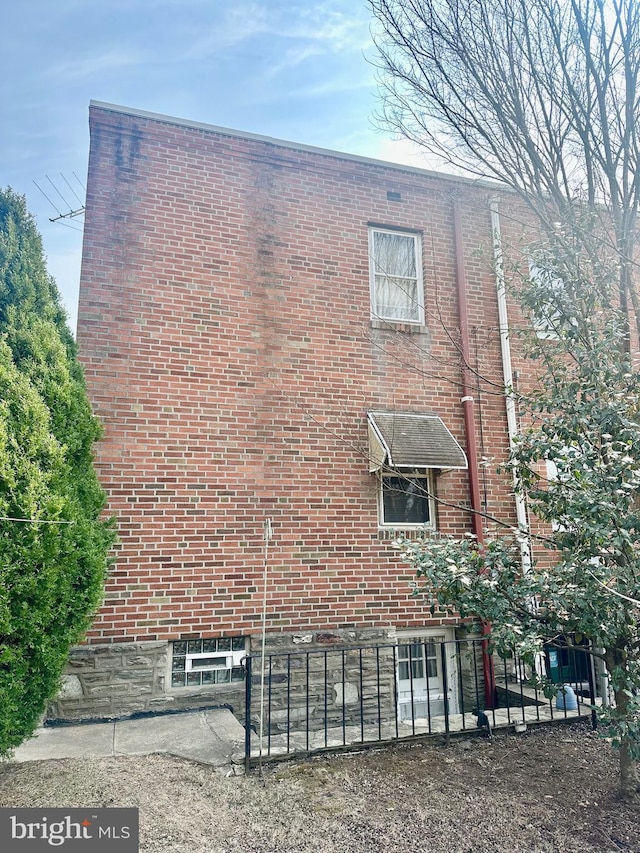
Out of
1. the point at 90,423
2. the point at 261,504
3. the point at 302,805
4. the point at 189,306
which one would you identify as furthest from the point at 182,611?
the point at 189,306

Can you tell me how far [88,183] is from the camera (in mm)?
6012

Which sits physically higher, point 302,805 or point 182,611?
point 182,611

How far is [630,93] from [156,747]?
21.1ft

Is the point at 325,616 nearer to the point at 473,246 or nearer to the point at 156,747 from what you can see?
the point at 156,747

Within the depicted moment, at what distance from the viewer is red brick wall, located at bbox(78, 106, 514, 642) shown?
5621 millimetres

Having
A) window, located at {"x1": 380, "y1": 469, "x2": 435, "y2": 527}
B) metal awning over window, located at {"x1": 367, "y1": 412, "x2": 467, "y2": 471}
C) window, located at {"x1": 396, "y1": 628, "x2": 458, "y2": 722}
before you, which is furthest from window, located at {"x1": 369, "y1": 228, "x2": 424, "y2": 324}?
window, located at {"x1": 396, "y1": 628, "x2": 458, "y2": 722}

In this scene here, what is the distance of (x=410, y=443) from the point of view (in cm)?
621

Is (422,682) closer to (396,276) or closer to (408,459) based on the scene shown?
(408,459)

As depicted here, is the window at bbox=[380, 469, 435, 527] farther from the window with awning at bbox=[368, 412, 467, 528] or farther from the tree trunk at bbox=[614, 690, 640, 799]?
the tree trunk at bbox=[614, 690, 640, 799]

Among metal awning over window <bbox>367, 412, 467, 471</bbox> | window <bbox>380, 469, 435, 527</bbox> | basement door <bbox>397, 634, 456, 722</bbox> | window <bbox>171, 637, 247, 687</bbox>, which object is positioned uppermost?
metal awning over window <bbox>367, 412, 467, 471</bbox>

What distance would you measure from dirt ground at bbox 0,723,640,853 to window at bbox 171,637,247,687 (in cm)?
144

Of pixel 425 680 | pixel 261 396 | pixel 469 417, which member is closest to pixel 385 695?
pixel 425 680

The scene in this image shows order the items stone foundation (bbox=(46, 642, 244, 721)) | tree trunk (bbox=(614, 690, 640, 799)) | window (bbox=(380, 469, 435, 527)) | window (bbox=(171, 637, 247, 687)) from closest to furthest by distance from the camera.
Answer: tree trunk (bbox=(614, 690, 640, 799)), stone foundation (bbox=(46, 642, 244, 721)), window (bbox=(171, 637, 247, 687)), window (bbox=(380, 469, 435, 527))

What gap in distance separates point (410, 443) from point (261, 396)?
1777 mm
